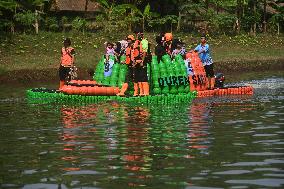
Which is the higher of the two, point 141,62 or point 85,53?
point 85,53

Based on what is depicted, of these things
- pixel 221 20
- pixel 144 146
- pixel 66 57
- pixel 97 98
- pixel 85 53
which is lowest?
pixel 144 146

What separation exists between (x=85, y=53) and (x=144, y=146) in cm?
2840

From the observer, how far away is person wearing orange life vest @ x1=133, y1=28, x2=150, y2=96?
19.5 metres

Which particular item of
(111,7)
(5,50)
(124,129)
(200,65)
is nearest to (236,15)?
(111,7)

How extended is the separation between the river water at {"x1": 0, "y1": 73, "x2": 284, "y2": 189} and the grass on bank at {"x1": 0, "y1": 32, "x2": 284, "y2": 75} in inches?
675

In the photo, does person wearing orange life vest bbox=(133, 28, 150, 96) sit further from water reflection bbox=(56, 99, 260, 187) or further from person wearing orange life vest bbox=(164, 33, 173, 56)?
water reflection bbox=(56, 99, 260, 187)

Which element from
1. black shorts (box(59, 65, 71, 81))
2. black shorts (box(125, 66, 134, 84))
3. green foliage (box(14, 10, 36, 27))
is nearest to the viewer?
black shorts (box(125, 66, 134, 84))

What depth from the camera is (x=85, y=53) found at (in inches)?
1543

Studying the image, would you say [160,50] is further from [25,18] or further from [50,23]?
[50,23]

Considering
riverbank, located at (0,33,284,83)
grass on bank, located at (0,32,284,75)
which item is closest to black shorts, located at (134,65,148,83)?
riverbank, located at (0,33,284,83)

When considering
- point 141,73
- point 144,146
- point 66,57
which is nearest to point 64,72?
point 66,57

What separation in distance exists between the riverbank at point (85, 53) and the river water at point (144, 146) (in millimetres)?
14813

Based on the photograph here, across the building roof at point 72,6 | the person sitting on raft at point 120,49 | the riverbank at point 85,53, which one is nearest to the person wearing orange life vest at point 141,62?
the person sitting on raft at point 120,49

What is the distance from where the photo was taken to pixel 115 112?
16.8m
